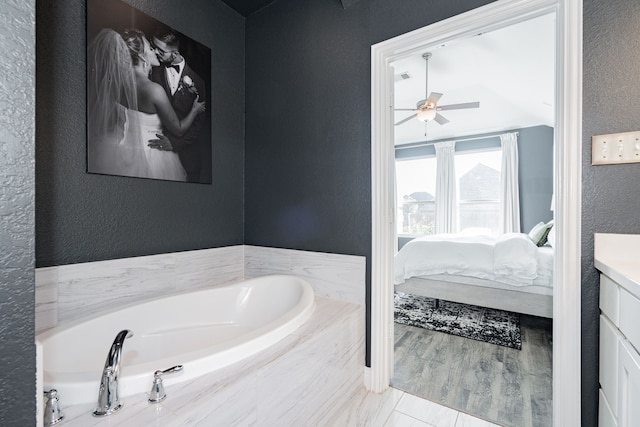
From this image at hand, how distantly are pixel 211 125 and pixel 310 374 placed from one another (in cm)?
183

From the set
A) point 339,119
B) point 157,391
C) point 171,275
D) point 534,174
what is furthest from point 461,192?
point 157,391

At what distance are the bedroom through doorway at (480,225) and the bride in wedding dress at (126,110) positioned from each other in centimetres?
159

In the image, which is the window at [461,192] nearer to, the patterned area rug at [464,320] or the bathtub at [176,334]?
the patterned area rug at [464,320]

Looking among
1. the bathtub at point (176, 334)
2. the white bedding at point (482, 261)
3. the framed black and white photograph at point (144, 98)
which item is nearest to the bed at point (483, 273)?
the white bedding at point (482, 261)

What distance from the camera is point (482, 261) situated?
294 cm

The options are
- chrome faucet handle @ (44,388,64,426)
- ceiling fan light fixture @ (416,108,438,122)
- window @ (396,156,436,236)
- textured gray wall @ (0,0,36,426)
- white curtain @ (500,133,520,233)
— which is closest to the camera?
textured gray wall @ (0,0,36,426)

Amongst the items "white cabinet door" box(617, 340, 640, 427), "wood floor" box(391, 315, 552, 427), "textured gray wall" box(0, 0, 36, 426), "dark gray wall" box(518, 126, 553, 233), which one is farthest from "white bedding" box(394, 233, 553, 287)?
"textured gray wall" box(0, 0, 36, 426)

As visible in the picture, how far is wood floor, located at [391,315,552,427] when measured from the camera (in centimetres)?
171

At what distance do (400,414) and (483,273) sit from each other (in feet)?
5.73

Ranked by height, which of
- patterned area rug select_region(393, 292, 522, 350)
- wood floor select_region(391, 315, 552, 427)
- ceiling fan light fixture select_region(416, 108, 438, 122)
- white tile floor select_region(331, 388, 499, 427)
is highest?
ceiling fan light fixture select_region(416, 108, 438, 122)

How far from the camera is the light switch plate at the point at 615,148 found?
1.26 metres

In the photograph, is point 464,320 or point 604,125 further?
point 464,320

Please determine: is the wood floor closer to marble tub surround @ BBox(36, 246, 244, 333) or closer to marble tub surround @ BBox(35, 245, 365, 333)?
marble tub surround @ BBox(35, 245, 365, 333)

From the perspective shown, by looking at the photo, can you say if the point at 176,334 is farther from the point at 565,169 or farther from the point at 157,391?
the point at 565,169
